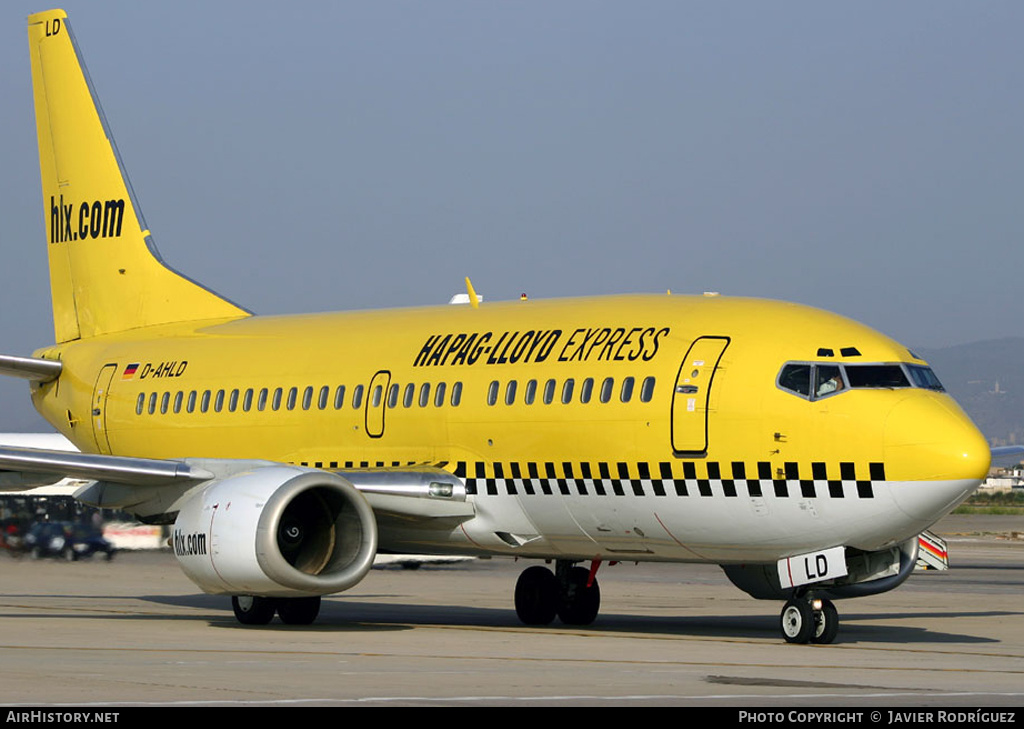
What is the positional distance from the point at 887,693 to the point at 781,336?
6.33 metres

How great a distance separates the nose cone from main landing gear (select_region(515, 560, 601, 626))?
671cm

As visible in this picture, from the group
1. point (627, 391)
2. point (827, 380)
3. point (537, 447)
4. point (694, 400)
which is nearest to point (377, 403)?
point (537, 447)

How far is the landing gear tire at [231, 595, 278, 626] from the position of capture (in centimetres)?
2225

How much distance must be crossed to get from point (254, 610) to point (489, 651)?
5598 millimetres

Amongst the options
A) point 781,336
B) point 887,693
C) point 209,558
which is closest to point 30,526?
point 209,558

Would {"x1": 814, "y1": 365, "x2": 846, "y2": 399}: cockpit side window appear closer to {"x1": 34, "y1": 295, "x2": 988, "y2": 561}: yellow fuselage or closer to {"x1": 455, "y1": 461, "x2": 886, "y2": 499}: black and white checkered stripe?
{"x1": 34, "y1": 295, "x2": 988, "y2": 561}: yellow fuselage

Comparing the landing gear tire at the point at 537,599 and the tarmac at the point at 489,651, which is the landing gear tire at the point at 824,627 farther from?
the landing gear tire at the point at 537,599

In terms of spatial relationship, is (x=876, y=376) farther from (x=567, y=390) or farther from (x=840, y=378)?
(x=567, y=390)

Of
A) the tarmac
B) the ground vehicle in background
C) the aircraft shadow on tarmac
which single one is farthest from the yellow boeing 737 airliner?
the ground vehicle in background

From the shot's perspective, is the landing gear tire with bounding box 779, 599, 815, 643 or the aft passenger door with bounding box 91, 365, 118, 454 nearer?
the landing gear tire with bounding box 779, 599, 815, 643

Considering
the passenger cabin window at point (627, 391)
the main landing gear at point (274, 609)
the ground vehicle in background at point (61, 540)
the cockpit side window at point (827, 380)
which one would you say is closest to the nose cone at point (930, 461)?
the cockpit side window at point (827, 380)

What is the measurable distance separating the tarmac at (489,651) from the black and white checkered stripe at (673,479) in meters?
1.70

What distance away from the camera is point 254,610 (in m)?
22.3

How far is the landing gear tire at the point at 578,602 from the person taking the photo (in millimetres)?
23453
